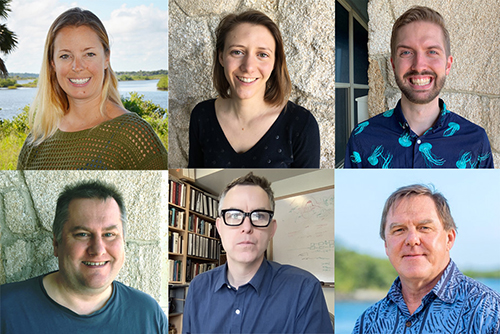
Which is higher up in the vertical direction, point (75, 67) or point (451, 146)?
point (75, 67)

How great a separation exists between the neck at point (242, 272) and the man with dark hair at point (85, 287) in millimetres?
358

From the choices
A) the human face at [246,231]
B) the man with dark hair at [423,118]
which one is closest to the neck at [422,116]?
the man with dark hair at [423,118]

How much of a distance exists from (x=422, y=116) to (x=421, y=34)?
1.03 feet

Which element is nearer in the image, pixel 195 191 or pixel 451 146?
pixel 451 146

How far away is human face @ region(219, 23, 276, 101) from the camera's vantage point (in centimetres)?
177

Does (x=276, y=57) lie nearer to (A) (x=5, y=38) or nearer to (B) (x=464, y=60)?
(B) (x=464, y=60)

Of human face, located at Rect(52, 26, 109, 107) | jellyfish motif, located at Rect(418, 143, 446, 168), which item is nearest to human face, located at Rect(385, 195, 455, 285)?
jellyfish motif, located at Rect(418, 143, 446, 168)

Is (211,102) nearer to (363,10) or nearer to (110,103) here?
(110,103)

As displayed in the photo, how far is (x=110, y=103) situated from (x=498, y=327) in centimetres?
182

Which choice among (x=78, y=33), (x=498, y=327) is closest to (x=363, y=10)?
(x=78, y=33)

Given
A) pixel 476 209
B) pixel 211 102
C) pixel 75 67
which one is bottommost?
pixel 476 209

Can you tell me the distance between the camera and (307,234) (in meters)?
1.80

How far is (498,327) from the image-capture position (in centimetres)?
173

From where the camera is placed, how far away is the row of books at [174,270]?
1875 mm
